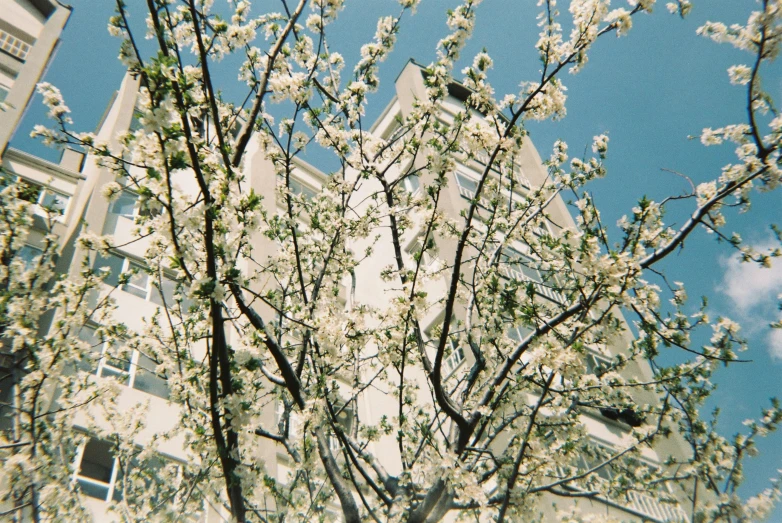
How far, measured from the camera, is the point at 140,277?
13.1 m

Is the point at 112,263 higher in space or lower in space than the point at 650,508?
higher

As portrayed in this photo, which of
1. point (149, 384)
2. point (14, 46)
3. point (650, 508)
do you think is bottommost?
point (149, 384)

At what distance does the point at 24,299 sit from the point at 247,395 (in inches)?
140

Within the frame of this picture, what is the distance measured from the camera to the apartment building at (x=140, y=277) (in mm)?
9148

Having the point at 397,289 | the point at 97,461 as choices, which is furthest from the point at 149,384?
the point at 397,289

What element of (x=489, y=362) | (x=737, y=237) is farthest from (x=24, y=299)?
(x=737, y=237)

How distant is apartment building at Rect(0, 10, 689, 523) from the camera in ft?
30.0

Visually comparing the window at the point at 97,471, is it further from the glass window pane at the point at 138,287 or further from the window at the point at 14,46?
the window at the point at 14,46

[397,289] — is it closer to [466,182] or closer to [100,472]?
[100,472]

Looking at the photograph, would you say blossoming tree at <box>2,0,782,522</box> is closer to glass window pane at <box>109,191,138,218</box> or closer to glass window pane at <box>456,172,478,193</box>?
glass window pane at <box>109,191,138,218</box>

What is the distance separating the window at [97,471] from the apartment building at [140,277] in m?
0.02

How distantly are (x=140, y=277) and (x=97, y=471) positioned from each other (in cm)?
530

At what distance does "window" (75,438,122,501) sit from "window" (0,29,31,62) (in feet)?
47.6

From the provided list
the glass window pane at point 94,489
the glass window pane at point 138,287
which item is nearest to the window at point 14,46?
the glass window pane at point 138,287
